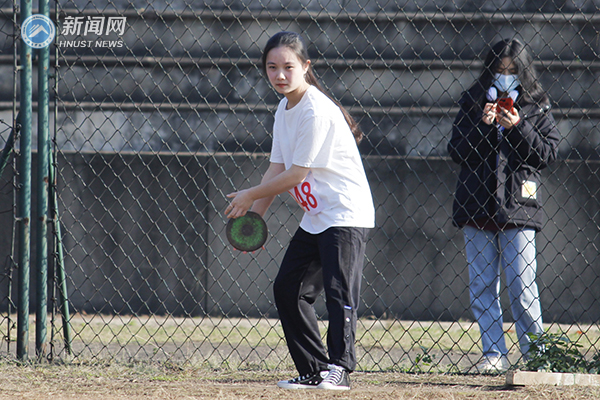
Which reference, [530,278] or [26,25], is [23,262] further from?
[530,278]

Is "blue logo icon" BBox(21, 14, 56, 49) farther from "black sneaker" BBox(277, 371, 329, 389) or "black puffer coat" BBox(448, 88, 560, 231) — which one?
"black puffer coat" BBox(448, 88, 560, 231)

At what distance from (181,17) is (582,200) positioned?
3.72 meters

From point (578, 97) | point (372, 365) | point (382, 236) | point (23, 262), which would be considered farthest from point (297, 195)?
point (578, 97)

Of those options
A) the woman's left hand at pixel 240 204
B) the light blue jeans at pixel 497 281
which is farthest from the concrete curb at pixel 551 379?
the woman's left hand at pixel 240 204

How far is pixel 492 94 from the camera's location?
3510 mm

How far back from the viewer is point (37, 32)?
3371 mm

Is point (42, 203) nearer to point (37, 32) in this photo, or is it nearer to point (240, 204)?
point (37, 32)

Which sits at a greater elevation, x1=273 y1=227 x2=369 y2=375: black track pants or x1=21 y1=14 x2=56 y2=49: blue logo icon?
x1=21 y1=14 x2=56 y2=49: blue logo icon

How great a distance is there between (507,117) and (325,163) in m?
1.26

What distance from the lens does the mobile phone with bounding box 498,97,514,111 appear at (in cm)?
341

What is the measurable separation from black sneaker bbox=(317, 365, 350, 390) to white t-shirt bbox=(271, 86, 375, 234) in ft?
1.98

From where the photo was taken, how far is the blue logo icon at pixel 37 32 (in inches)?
132

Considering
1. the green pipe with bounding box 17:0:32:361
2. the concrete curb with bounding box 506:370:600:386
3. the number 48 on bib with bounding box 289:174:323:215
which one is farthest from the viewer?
the green pipe with bounding box 17:0:32:361

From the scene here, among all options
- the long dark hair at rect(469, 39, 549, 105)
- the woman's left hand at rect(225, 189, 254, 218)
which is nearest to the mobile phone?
the long dark hair at rect(469, 39, 549, 105)
